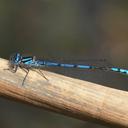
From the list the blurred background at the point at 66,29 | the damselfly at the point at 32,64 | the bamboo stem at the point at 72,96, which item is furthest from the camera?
the blurred background at the point at 66,29

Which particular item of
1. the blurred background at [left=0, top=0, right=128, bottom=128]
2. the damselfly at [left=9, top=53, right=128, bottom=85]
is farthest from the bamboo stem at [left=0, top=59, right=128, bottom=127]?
the blurred background at [left=0, top=0, right=128, bottom=128]

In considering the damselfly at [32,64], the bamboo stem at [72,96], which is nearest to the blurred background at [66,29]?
the damselfly at [32,64]

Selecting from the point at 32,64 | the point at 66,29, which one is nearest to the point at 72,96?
the point at 32,64

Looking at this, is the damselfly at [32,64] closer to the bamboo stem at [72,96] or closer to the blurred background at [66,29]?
the bamboo stem at [72,96]

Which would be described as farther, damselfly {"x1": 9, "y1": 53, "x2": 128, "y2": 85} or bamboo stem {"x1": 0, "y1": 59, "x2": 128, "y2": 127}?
damselfly {"x1": 9, "y1": 53, "x2": 128, "y2": 85}

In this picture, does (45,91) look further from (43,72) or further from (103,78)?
(103,78)

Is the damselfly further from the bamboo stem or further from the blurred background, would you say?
the blurred background
